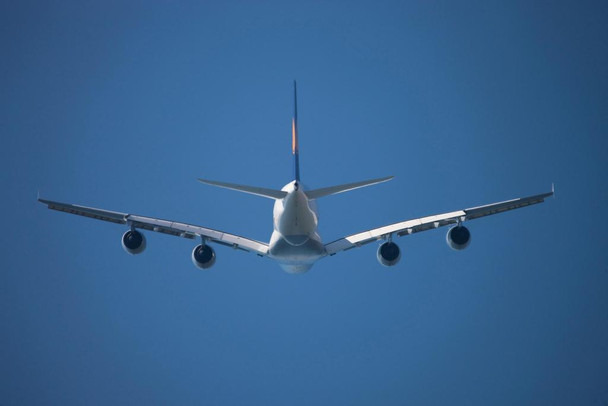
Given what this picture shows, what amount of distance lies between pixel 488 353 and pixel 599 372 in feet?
44.6

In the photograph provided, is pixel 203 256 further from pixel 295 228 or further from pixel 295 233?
pixel 295 228

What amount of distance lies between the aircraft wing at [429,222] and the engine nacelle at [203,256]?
611cm

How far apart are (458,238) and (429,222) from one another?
5.43 ft

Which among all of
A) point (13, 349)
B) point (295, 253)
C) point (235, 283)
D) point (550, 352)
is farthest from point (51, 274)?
point (295, 253)

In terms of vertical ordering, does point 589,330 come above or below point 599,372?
above

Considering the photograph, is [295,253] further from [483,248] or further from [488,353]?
[483,248]

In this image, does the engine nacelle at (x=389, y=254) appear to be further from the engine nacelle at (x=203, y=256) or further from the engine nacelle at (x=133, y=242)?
the engine nacelle at (x=133, y=242)

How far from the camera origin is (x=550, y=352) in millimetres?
84750

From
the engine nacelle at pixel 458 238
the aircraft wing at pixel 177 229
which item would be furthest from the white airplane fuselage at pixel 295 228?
the engine nacelle at pixel 458 238

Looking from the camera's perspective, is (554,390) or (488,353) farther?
(488,353)

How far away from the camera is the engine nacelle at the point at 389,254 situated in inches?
1475

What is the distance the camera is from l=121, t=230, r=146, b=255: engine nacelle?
121 ft

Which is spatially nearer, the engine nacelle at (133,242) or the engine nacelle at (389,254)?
the engine nacelle at (133,242)

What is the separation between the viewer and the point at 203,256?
124ft
